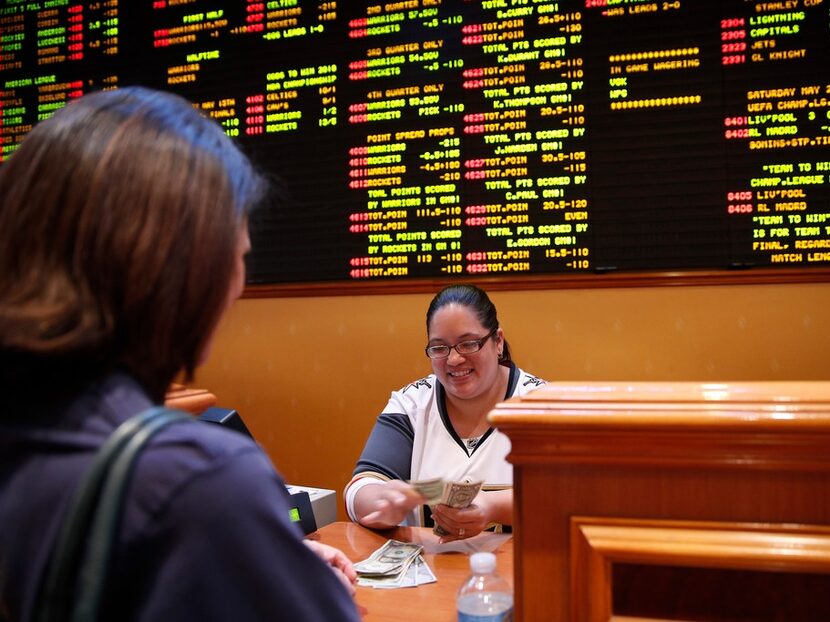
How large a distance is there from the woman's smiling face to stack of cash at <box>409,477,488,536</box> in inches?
22.1

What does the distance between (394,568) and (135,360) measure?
3.65ft

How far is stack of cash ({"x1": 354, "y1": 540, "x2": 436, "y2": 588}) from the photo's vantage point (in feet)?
4.89

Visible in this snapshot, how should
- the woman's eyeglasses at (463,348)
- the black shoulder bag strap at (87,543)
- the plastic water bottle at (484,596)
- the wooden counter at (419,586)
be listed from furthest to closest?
the woman's eyeglasses at (463,348)
the wooden counter at (419,586)
the plastic water bottle at (484,596)
the black shoulder bag strap at (87,543)

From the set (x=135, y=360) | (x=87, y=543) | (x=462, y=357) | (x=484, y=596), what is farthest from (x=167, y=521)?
(x=462, y=357)

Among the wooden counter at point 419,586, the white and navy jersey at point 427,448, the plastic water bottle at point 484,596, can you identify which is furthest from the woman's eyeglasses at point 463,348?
the plastic water bottle at point 484,596

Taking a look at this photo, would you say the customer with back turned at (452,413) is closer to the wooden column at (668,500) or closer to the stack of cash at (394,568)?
the stack of cash at (394,568)

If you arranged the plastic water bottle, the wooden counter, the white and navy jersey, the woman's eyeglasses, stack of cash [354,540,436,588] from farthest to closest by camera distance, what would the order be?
the woman's eyeglasses, the white and navy jersey, stack of cash [354,540,436,588], the wooden counter, the plastic water bottle

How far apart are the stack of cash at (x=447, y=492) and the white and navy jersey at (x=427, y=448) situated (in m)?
0.33

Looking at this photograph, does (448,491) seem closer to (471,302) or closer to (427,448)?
(427,448)

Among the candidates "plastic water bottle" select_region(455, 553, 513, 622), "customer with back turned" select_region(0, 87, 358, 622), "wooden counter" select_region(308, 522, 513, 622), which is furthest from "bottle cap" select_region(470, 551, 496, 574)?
"customer with back turned" select_region(0, 87, 358, 622)

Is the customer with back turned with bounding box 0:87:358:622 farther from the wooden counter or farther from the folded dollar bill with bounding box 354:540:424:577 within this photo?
the folded dollar bill with bounding box 354:540:424:577

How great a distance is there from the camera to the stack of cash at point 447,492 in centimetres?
153

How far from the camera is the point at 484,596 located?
45.9 inches

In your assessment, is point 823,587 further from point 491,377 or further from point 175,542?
point 491,377
